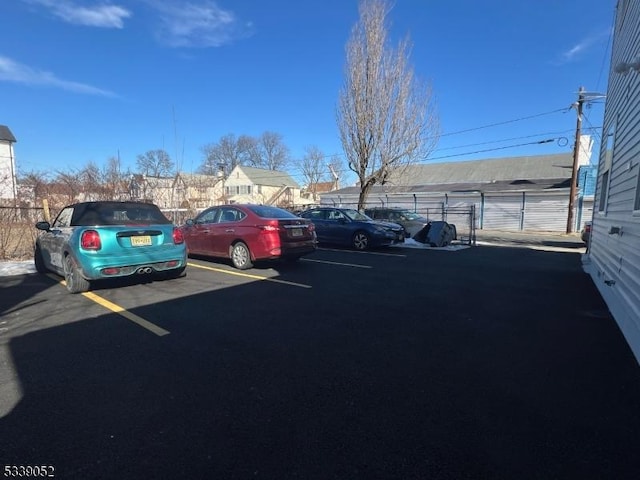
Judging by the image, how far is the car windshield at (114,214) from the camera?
5.86 m

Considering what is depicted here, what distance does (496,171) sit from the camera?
36.5 meters

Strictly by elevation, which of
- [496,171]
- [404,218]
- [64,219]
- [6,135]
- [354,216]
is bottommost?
[404,218]

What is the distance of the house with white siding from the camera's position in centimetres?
423

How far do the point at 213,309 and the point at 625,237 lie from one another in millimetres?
5946

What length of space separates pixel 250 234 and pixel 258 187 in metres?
48.7

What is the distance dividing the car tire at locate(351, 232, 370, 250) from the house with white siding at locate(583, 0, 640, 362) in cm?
641

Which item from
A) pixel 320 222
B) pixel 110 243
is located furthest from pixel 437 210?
pixel 110 243

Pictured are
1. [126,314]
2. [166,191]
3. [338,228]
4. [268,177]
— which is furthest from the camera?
[268,177]

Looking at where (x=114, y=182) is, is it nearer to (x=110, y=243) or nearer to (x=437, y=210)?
(x=110, y=243)

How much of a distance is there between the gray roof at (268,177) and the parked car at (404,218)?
134 feet

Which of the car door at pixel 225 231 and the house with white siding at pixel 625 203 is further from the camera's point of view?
the car door at pixel 225 231

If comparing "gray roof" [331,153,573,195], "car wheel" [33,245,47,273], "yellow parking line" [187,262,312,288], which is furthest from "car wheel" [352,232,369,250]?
"gray roof" [331,153,573,195]

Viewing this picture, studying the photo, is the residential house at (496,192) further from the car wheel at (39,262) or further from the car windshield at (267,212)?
the car wheel at (39,262)

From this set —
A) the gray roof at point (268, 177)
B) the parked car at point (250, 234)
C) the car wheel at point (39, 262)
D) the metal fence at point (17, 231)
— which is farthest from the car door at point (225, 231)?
the gray roof at point (268, 177)
